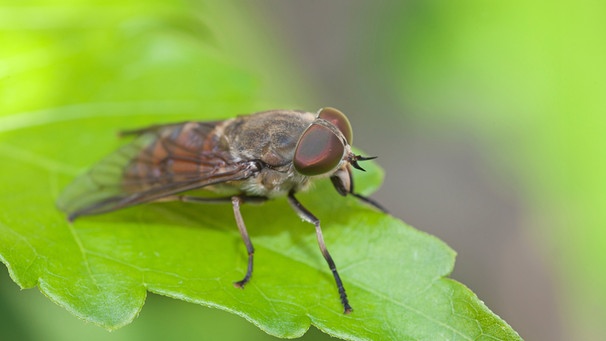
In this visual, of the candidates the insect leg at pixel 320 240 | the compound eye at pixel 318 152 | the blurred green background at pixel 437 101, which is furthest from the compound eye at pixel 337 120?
the blurred green background at pixel 437 101

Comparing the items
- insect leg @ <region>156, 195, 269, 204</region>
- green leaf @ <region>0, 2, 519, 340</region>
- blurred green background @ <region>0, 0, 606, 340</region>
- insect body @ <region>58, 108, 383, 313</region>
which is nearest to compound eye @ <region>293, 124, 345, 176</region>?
insect body @ <region>58, 108, 383, 313</region>

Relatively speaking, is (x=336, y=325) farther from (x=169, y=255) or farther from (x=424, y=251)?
(x=169, y=255)

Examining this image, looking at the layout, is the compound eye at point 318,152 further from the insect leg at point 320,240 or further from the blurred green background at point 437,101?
the blurred green background at point 437,101

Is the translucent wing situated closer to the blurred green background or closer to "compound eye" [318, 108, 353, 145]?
the blurred green background

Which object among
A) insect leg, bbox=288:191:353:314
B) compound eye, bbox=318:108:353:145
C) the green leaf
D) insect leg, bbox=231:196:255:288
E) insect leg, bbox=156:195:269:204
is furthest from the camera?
compound eye, bbox=318:108:353:145

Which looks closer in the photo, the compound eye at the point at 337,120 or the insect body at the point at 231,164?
the insect body at the point at 231,164

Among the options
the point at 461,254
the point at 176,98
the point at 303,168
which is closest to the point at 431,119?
the point at 461,254
